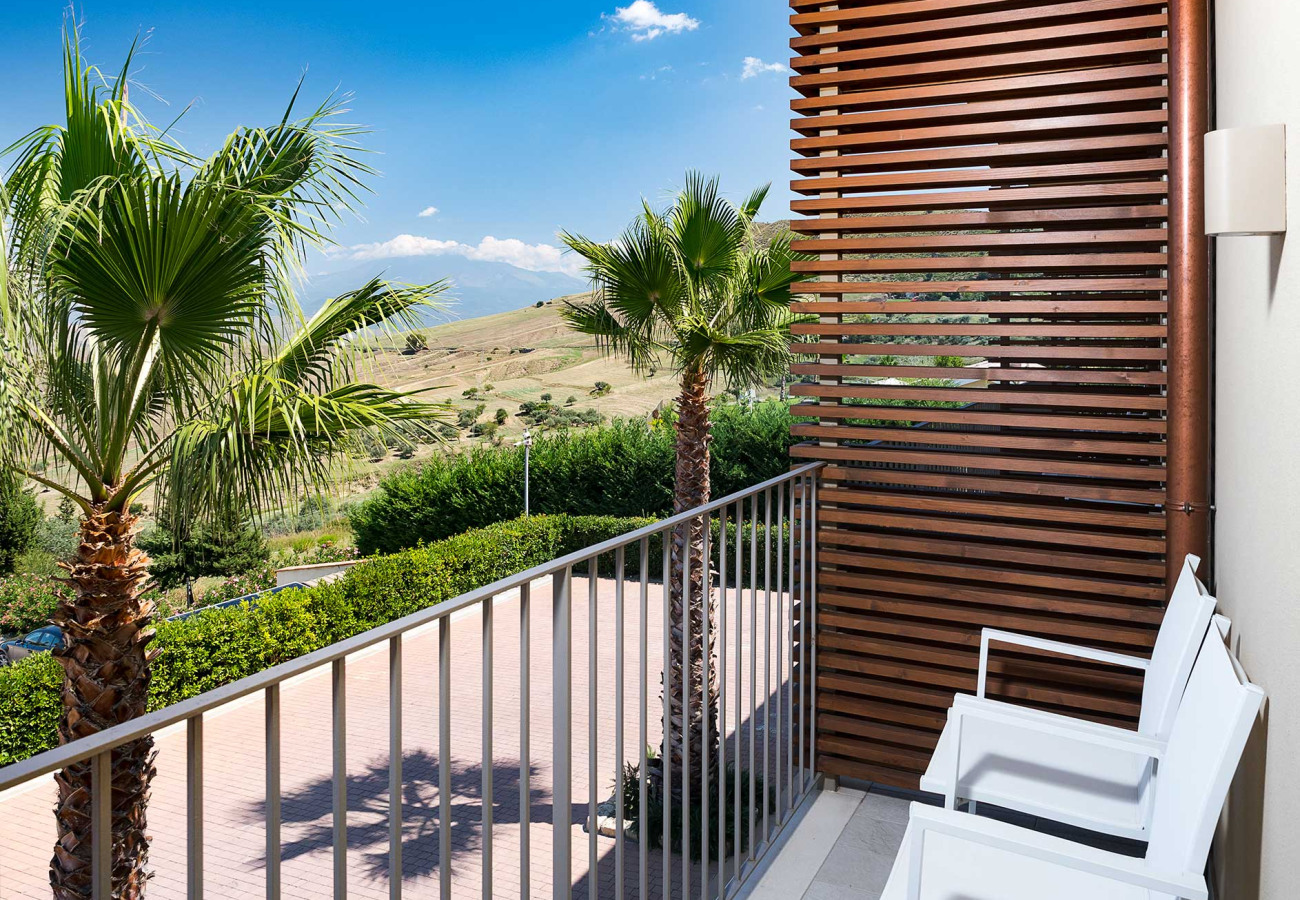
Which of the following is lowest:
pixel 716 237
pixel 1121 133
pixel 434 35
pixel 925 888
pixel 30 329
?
pixel 925 888

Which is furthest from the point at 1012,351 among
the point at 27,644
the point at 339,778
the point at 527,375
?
the point at 527,375

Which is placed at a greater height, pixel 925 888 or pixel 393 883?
pixel 393 883

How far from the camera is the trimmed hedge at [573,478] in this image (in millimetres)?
15859

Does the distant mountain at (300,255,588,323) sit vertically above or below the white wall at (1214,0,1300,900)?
above

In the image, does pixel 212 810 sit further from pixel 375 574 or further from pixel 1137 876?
Answer: pixel 1137 876

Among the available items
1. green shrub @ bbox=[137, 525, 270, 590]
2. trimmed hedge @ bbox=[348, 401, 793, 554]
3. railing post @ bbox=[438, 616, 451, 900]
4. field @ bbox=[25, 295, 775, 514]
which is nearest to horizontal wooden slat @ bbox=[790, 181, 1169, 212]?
railing post @ bbox=[438, 616, 451, 900]

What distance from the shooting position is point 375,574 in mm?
9883

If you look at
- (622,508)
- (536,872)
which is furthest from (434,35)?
(536,872)

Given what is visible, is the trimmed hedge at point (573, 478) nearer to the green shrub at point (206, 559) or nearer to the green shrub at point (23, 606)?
the green shrub at point (206, 559)

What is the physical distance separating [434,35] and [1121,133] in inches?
3187

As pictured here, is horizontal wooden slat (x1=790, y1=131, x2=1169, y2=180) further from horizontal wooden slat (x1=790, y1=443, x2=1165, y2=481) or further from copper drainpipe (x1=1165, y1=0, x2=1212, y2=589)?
horizontal wooden slat (x1=790, y1=443, x2=1165, y2=481)

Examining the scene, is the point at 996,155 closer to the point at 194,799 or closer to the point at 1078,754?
the point at 1078,754

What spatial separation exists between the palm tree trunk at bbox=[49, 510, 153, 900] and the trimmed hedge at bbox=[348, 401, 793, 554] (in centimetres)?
1154

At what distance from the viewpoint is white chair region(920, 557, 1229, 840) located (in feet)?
5.82
